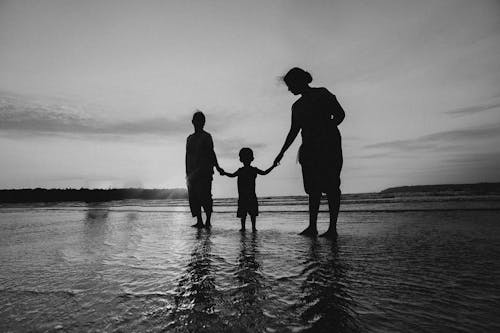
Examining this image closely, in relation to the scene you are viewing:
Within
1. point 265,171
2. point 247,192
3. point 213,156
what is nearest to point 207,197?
point 213,156

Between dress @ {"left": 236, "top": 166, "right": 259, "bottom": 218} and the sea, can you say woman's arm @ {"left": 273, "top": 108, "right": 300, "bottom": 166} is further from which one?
the sea

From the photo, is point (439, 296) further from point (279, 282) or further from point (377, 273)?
point (279, 282)

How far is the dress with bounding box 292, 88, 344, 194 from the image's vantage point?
14.2ft

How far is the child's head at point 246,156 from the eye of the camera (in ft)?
18.8

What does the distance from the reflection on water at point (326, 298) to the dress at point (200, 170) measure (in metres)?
4.01

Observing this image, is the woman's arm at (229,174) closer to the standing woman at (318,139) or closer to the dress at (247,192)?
the dress at (247,192)

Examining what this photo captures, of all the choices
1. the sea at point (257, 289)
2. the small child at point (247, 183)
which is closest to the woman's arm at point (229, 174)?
the small child at point (247, 183)

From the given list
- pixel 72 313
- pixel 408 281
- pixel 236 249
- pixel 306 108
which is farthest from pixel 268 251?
pixel 306 108

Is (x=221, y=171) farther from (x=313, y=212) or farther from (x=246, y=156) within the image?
(x=313, y=212)

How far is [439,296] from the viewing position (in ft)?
5.04

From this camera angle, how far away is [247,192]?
18.2 ft

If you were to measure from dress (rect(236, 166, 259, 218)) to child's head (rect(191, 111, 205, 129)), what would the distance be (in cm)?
140

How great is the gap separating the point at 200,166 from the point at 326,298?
5.05 metres

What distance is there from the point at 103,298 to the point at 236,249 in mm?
1681
